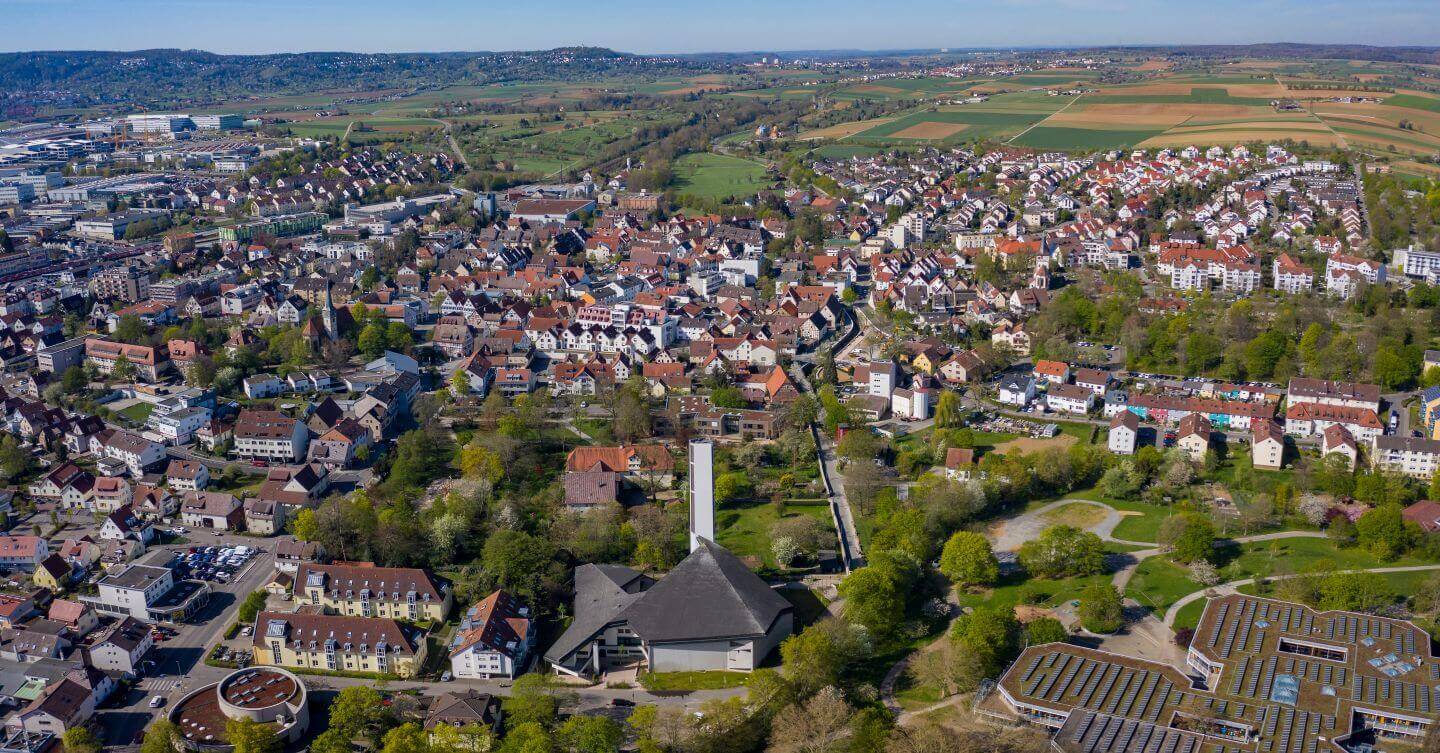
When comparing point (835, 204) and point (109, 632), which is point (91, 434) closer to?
point (109, 632)

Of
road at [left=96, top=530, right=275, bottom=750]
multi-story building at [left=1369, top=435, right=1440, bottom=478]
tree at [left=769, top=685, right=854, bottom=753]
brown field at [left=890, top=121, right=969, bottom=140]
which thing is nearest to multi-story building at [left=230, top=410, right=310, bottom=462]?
road at [left=96, top=530, right=275, bottom=750]

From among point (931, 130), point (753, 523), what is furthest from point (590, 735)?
point (931, 130)

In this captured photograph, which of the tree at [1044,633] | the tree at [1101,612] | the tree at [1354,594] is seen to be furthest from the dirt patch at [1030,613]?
the tree at [1354,594]

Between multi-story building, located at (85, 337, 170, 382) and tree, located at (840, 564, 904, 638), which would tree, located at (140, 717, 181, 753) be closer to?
tree, located at (840, 564, 904, 638)

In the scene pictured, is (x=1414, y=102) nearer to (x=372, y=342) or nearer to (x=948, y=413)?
(x=948, y=413)

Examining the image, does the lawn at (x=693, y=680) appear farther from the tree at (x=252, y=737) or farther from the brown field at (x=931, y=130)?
the brown field at (x=931, y=130)

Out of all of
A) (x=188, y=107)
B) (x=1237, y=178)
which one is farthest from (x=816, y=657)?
(x=188, y=107)

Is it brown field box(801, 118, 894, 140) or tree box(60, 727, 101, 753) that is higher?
brown field box(801, 118, 894, 140)

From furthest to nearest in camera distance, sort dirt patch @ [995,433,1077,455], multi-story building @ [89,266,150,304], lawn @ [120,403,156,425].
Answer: multi-story building @ [89,266,150,304], lawn @ [120,403,156,425], dirt patch @ [995,433,1077,455]
